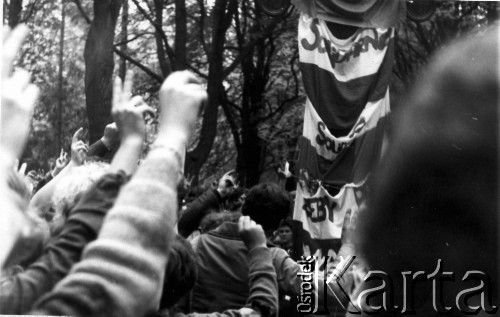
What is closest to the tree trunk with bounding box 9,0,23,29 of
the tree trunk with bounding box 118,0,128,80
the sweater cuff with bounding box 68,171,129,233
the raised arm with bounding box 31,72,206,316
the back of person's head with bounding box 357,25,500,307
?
the tree trunk with bounding box 118,0,128,80

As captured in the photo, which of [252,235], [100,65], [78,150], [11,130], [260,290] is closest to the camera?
[11,130]

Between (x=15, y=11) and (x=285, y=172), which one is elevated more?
(x=15, y=11)

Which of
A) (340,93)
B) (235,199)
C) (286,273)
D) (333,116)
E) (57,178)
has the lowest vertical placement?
(286,273)

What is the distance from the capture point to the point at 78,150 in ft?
9.55

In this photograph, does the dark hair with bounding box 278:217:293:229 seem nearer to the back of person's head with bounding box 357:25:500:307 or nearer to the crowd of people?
the crowd of people

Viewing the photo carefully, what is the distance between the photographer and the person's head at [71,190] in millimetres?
1872

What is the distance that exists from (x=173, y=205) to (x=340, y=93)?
8.83ft

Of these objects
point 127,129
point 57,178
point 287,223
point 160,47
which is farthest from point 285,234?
point 127,129

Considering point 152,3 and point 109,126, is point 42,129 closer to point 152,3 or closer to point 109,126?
point 109,126

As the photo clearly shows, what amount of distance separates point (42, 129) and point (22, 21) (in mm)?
491

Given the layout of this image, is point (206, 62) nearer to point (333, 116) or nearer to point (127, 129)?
point (333, 116)

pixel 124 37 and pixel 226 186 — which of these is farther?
pixel 226 186

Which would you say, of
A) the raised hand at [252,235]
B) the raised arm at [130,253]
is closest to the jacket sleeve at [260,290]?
the raised hand at [252,235]

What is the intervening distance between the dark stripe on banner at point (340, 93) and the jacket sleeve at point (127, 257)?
2603 mm
